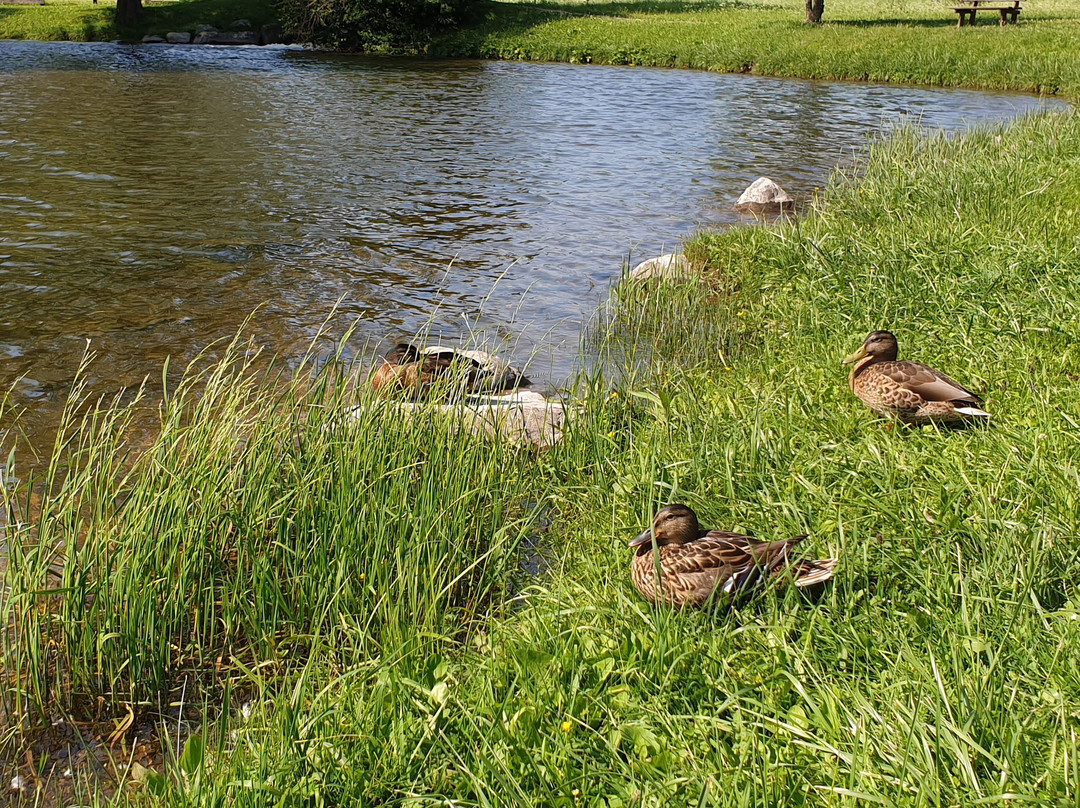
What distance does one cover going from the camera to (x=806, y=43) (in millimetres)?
29547

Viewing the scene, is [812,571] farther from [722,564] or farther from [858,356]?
[858,356]

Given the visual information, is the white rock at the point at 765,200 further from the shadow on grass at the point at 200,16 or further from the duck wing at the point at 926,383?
the shadow on grass at the point at 200,16

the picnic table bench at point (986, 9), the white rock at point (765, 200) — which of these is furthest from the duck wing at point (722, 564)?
the picnic table bench at point (986, 9)

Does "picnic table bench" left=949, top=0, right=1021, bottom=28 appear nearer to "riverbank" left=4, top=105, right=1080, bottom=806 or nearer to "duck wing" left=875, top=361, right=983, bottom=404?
"riverbank" left=4, top=105, right=1080, bottom=806

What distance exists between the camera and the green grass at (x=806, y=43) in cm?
2495

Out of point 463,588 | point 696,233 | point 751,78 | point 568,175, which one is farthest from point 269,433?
point 751,78

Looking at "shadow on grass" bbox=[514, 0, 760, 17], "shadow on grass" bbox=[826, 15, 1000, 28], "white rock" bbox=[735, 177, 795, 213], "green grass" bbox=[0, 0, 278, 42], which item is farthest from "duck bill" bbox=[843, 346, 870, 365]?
"green grass" bbox=[0, 0, 278, 42]

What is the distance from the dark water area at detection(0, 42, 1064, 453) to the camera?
8.79 meters

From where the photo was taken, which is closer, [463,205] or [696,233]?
[696,233]

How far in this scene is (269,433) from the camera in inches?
183

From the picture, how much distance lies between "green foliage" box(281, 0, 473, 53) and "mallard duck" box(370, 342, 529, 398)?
97.5ft

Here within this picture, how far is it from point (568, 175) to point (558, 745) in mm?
13494

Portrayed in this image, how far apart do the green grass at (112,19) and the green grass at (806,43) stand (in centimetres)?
1042

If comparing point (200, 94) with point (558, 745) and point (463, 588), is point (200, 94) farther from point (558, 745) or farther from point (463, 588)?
point (558, 745)
